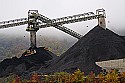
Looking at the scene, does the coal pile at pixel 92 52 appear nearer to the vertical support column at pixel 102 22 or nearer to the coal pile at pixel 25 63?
the vertical support column at pixel 102 22

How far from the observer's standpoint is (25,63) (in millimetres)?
45469

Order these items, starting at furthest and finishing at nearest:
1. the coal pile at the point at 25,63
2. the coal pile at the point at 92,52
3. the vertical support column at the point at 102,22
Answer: the vertical support column at the point at 102,22
the coal pile at the point at 25,63
the coal pile at the point at 92,52

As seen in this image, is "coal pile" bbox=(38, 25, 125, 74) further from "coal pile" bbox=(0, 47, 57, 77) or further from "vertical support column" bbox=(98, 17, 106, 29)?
"coal pile" bbox=(0, 47, 57, 77)

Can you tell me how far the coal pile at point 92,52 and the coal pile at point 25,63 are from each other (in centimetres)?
546

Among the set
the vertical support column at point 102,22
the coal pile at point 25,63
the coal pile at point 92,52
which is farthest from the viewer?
the vertical support column at point 102,22

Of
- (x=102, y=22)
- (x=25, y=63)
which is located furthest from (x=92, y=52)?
(x=25, y=63)

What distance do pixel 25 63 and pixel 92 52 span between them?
1226 centimetres

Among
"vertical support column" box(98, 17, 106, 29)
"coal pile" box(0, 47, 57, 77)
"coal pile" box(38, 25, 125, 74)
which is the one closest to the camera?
"coal pile" box(38, 25, 125, 74)

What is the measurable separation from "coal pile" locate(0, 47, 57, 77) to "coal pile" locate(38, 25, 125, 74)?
17.9ft

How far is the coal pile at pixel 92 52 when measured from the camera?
1394 inches

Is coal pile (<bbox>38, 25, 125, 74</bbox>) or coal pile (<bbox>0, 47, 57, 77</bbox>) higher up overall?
coal pile (<bbox>38, 25, 125, 74</bbox>)

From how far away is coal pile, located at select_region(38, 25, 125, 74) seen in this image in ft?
116

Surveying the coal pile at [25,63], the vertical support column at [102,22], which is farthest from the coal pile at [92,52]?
the coal pile at [25,63]

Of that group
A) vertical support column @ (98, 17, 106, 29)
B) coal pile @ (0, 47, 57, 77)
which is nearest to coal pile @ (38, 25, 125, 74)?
vertical support column @ (98, 17, 106, 29)
